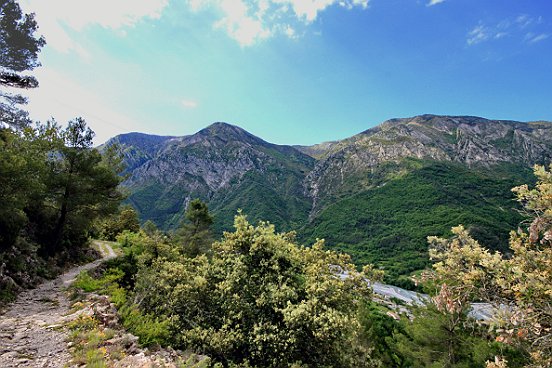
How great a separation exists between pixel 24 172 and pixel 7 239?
4.39m

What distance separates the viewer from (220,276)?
11938 mm

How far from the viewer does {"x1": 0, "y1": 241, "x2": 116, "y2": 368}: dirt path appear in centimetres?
733

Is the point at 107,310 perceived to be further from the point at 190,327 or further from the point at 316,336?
the point at 316,336

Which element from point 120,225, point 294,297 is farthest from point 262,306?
point 120,225

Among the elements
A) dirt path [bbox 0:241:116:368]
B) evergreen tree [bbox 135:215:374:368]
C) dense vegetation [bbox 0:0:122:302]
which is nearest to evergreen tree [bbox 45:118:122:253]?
dense vegetation [bbox 0:0:122:302]

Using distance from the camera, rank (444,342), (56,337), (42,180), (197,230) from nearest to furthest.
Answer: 1. (56,337)
2. (42,180)
3. (444,342)
4. (197,230)

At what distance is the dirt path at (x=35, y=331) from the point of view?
733 centimetres

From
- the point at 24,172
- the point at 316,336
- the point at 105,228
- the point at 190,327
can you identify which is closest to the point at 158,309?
the point at 190,327

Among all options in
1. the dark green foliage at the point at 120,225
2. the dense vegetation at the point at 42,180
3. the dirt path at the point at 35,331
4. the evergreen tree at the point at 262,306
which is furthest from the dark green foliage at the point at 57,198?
the dark green foliage at the point at 120,225

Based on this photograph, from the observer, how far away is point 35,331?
9148 millimetres

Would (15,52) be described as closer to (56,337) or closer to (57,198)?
(57,198)

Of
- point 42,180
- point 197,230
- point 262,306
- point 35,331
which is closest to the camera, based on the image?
point 35,331

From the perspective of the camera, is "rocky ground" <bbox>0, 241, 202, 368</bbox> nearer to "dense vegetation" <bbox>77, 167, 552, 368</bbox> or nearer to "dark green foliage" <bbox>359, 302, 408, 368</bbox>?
"dense vegetation" <bbox>77, 167, 552, 368</bbox>

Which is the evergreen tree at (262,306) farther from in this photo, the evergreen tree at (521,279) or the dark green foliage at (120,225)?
the dark green foliage at (120,225)
